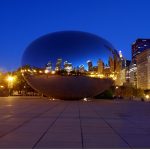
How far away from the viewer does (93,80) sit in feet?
168

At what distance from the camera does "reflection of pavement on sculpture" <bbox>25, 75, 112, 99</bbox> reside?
4994 centimetres

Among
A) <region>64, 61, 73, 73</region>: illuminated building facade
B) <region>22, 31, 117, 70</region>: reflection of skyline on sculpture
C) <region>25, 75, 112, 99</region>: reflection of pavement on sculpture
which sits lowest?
<region>25, 75, 112, 99</region>: reflection of pavement on sculpture

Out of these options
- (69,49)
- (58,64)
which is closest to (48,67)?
(58,64)

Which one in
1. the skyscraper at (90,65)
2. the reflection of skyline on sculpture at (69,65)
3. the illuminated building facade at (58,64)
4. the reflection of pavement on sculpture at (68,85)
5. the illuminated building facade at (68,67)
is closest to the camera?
the reflection of pavement on sculpture at (68,85)

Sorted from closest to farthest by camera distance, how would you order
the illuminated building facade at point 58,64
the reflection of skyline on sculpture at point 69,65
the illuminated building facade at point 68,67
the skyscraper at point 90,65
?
the reflection of skyline on sculpture at point 69,65 < the illuminated building facade at point 68,67 < the illuminated building facade at point 58,64 < the skyscraper at point 90,65

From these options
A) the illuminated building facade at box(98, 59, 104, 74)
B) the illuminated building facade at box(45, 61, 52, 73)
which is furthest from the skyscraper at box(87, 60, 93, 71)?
the illuminated building facade at box(45, 61, 52, 73)

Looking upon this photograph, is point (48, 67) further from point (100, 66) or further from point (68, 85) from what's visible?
point (100, 66)

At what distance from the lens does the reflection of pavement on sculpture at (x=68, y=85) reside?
49.9 meters

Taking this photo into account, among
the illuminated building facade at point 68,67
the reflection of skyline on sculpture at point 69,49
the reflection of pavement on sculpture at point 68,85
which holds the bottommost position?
the reflection of pavement on sculpture at point 68,85

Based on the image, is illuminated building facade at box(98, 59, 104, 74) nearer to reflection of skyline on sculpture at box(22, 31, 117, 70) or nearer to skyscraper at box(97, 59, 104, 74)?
skyscraper at box(97, 59, 104, 74)

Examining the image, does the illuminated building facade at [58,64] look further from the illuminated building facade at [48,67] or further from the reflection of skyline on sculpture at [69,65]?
the illuminated building facade at [48,67]

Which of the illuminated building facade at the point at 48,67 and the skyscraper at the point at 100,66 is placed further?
the skyscraper at the point at 100,66

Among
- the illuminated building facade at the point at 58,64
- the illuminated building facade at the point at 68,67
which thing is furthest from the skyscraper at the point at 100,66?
the illuminated building facade at the point at 58,64

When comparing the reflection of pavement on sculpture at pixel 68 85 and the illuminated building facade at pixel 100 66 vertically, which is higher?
the illuminated building facade at pixel 100 66
